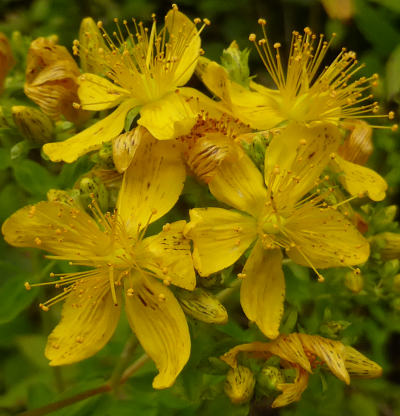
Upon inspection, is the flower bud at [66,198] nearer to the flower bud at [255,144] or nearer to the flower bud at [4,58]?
the flower bud at [255,144]

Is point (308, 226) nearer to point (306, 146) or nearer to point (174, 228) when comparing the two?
point (306, 146)

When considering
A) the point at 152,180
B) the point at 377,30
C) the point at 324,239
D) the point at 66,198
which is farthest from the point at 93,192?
the point at 377,30

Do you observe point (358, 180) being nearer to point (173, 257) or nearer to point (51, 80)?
point (173, 257)

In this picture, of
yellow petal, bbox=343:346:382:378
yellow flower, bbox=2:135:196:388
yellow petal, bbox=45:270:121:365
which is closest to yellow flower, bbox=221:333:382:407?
yellow petal, bbox=343:346:382:378

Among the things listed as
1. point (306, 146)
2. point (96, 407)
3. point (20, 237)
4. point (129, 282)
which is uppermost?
point (306, 146)

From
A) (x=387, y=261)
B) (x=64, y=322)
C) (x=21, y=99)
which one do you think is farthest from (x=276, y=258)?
(x=21, y=99)

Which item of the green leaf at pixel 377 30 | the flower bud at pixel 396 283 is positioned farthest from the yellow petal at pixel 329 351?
the green leaf at pixel 377 30
